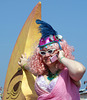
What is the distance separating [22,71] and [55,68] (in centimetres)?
74

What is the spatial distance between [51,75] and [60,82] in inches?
9.2

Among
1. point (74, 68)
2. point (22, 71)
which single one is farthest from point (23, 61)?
point (74, 68)

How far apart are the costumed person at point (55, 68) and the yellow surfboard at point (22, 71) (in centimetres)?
42

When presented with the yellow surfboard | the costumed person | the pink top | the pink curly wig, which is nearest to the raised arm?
the costumed person

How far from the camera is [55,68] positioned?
9.22ft

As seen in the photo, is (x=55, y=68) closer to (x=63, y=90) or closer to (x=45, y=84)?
(x=45, y=84)

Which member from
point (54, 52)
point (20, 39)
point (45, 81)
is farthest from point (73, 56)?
point (20, 39)

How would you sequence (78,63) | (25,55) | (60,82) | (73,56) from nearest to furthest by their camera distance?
(78,63)
(60,82)
(73,56)
(25,55)

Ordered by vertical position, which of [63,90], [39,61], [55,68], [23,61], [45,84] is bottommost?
[63,90]

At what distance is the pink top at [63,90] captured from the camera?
2578mm

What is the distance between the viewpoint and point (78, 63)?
244 centimetres

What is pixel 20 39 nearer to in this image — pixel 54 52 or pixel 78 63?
pixel 54 52

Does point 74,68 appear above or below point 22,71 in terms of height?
below

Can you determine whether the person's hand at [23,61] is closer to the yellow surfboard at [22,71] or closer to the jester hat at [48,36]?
the yellow surfboard at [22,71]
